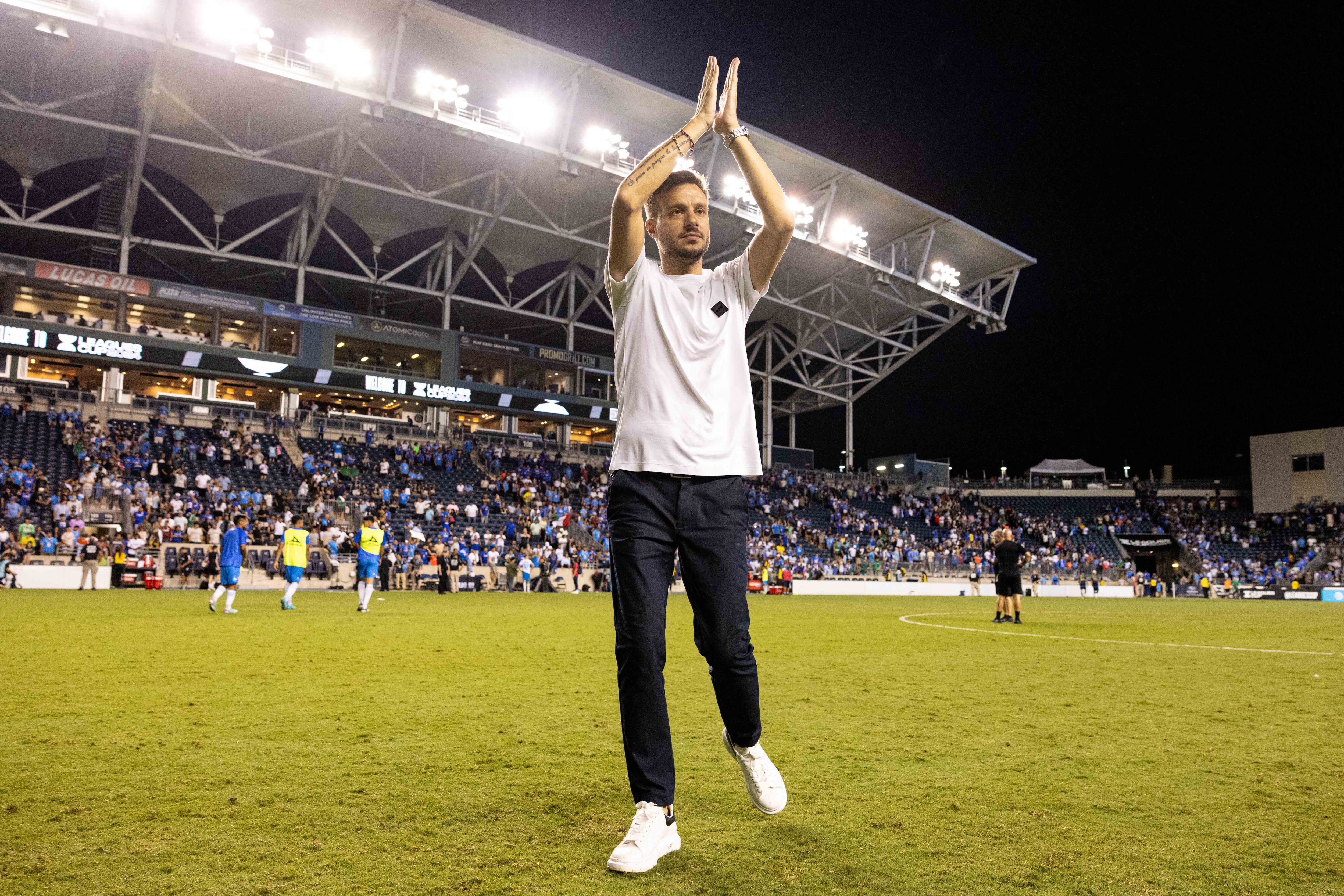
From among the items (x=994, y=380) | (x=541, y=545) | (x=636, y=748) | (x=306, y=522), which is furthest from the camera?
(x=994, y=380)

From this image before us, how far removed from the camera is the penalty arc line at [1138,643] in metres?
10.9

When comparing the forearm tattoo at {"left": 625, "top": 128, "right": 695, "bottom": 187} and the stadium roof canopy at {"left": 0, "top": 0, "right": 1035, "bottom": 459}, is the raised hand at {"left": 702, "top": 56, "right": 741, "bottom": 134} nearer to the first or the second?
the forearm tattoo at {"left": 625, "top": 128, "right": 695, "bottom": 187}

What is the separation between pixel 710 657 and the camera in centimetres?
326

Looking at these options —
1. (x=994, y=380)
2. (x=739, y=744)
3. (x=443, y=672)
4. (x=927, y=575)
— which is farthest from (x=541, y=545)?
(x=994, y=380)

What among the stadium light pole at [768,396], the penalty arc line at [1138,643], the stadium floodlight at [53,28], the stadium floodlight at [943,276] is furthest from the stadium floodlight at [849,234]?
the stadium floodlight at [53,28]

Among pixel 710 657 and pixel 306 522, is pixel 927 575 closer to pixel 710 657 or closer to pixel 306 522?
pixel 306 522

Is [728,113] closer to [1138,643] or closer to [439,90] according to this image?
[1138,643]

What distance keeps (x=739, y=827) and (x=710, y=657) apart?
2.22 ft

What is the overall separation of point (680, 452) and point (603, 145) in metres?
35.2

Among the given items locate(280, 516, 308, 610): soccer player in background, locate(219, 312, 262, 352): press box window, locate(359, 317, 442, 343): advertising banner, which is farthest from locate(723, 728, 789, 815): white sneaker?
locate(359, 317, 442, 343): advertising banner

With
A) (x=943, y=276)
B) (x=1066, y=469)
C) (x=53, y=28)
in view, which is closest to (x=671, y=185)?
(x=53, y=28)

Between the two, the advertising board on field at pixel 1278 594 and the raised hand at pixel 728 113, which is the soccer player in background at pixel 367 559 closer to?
the raised hand at pixel 728 113

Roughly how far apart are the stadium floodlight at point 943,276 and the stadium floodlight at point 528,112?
23.9 metres

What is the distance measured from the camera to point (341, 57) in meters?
29.4
